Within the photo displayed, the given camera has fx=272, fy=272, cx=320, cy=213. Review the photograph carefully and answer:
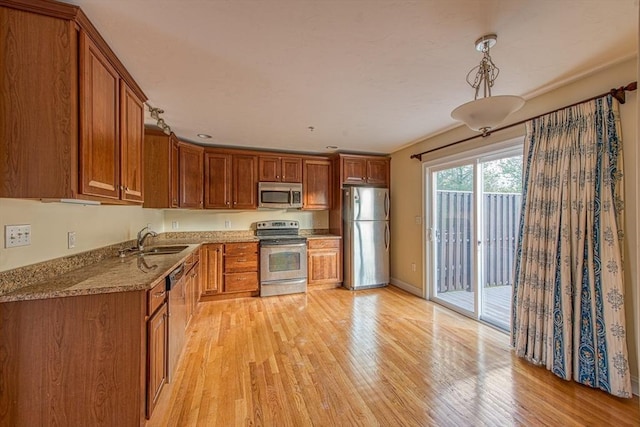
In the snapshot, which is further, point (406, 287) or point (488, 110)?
point (406, 287)

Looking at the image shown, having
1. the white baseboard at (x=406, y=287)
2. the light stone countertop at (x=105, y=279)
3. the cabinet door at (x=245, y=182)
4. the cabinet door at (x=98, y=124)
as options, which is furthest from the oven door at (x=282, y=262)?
the cabinet door at (x=98, y=124)

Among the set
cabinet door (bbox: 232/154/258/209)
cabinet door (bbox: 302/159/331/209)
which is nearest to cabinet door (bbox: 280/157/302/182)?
cabinet door (bbox: 302/159/331/209)

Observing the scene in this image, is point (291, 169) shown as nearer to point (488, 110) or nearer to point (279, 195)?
point (279, 195)

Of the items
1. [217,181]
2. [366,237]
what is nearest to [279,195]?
[217,181]

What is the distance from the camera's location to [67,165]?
1.35 meters

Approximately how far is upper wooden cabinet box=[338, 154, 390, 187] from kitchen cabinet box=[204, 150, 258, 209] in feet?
4.82

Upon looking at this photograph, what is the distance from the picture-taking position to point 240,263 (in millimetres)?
4031

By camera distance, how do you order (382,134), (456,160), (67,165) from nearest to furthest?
(67,165) < (456,160) < (382,134)

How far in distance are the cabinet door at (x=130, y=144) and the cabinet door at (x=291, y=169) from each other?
2326mm

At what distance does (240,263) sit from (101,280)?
246 centimetres

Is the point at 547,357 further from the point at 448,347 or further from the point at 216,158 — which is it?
the point at 216,158

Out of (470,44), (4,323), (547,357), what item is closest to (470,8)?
(470,44)

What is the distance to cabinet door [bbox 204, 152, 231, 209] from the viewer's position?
4.09 metres

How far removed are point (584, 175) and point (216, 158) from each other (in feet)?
13.6
